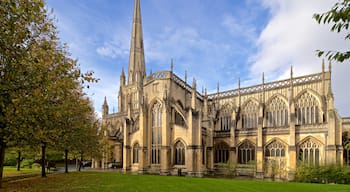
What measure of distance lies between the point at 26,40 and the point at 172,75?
2389 cm

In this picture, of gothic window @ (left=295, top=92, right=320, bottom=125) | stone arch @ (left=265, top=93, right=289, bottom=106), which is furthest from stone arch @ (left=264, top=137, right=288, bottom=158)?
stone arch @ (left=265, top=93, right=289, bottom=106)

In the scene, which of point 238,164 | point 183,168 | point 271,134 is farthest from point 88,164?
point 271,134

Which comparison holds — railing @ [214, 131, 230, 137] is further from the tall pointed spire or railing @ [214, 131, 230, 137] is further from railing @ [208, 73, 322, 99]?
the tall pointed spire

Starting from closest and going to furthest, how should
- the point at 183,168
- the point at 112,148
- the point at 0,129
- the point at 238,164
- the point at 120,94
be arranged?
the point at 0,129, the point at 183,168, the point at 238,164, the point at 112,148, the point at 120,94

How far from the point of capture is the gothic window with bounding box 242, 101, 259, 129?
38375mm

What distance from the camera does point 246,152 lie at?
111 ft

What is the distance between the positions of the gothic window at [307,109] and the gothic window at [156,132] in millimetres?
18646

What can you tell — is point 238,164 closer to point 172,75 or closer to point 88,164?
point 172,75

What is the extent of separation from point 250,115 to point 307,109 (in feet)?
27.1

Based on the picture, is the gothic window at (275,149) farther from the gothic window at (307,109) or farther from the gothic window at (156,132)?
the gothic window at (156,132)

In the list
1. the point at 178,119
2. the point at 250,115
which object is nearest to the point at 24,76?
the point at 178,119

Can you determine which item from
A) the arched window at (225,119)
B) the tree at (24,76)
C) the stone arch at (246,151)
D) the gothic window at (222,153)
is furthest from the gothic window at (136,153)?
the tree at (24,76)

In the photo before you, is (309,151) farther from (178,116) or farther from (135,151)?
(135,151)

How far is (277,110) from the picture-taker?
36.4 metres
